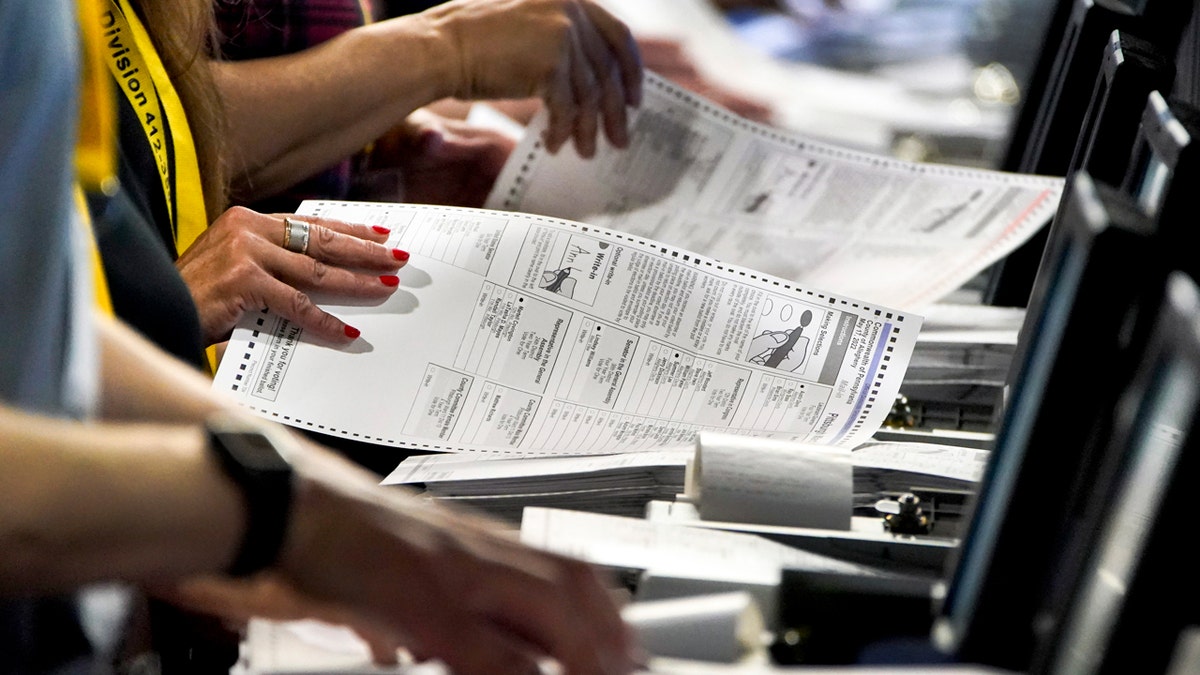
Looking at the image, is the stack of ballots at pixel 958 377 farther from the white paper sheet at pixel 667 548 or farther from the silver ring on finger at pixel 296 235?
the silver ring on finger at pixel 296 235

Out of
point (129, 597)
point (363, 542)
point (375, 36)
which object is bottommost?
point (129, 597)

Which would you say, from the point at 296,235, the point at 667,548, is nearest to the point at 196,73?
the point at 296,235

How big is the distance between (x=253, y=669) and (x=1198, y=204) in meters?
0.44

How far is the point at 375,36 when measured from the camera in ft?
4.20

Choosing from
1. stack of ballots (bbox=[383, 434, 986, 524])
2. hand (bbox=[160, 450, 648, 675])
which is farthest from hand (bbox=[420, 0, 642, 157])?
hand (bbox=[160, 450, 648, 675])

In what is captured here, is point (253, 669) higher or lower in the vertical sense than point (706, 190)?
lower

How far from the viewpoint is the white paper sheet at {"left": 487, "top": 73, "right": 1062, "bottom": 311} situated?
1156 mm

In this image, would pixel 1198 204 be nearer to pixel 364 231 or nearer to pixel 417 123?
pixel 364 231

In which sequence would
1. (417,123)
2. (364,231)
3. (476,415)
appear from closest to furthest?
(476,415), (364,231), (417,123)

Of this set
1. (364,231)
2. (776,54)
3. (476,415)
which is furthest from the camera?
(776,54)

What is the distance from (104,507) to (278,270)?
0.52 metres

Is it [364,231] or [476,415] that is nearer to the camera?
[476,415]

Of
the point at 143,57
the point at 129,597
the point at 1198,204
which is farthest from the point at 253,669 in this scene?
the point at 143,57

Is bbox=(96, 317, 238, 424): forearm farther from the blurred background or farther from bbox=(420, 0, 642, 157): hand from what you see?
the blurred background
